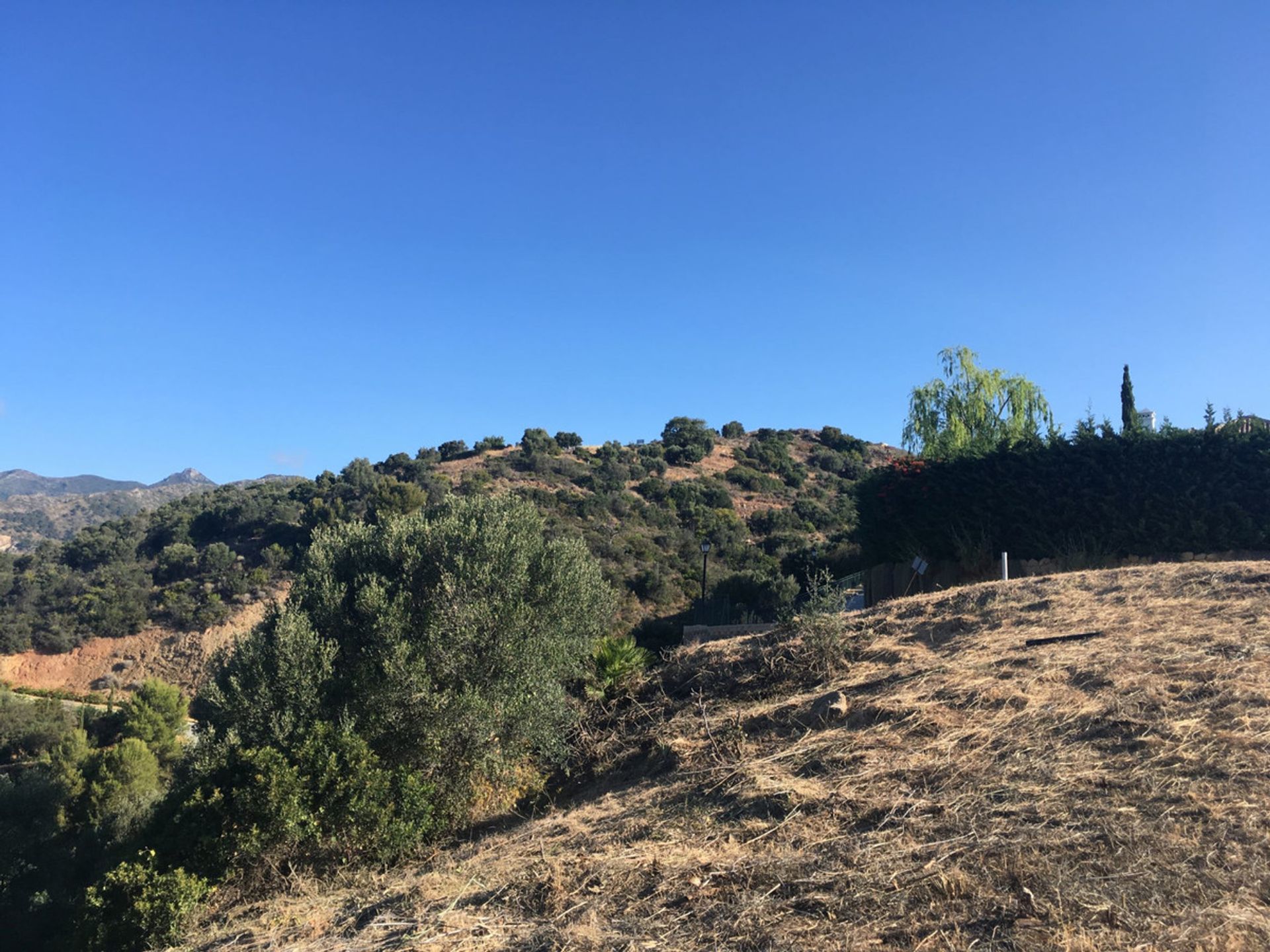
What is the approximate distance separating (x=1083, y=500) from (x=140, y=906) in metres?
16.5

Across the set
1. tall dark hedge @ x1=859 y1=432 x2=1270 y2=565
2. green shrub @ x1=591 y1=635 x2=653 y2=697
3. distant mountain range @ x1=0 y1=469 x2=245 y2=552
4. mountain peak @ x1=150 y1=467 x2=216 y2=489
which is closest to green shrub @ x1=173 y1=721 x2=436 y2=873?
A: green shrub @ x1=591 y1=635 x2=653 y2=697

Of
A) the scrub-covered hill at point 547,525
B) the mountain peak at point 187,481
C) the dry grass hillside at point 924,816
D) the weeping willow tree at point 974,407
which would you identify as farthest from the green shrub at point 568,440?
the mountain peak at point 187,481

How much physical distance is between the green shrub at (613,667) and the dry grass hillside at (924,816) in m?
1.72

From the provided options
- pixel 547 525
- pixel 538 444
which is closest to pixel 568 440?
pixel 538 444

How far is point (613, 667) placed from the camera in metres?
13.0

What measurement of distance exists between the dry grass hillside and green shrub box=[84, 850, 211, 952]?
35cm

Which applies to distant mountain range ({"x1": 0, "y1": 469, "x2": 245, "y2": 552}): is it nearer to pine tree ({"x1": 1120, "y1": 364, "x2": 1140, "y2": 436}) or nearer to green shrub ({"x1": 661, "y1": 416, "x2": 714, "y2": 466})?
green shrub ({"x1": 661, "y1": 416, "x2": 714, "y2": 466})

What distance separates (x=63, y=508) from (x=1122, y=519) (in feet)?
436

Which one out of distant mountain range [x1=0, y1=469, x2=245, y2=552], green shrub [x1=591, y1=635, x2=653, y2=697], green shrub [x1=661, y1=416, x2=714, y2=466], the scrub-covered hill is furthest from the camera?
distant mountain range [x1=0, y1=469, x2=245, y2=552]

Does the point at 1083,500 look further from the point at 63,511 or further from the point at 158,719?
the point at 63,511

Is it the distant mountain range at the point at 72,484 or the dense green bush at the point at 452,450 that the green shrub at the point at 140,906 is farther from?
Result: the distant mountain range at the point at 72,484

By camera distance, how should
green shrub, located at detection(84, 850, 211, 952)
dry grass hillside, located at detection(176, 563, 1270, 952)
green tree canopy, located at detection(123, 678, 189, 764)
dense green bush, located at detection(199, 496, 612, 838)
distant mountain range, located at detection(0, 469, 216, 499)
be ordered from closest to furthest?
dry grass hillside, located at detection(176, 563, 1270, 952), green shrub, located at detection(84, 850, 211, 952), dense green bush, located at detection(199, 496, 612, 838), green tree canopy, located at detection(123, 678, 189, 764), distant mountain range, located at detection(0, 469, 216, 499)

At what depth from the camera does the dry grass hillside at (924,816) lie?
15.2ft

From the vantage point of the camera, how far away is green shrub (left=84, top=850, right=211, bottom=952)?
8789mm
